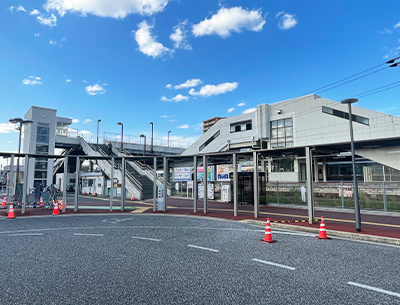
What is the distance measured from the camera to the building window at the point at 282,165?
116ft

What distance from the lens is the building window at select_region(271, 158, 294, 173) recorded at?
3541cm

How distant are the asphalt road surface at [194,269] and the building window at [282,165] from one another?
27.3 m

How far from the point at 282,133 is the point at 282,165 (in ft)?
15.1

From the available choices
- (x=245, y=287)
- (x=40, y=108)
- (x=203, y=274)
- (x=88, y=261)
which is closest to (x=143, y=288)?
(x=203, y=274)

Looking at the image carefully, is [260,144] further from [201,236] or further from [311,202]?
[201,236]

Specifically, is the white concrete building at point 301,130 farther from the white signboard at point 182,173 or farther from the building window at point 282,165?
the white signboard at point 182,173

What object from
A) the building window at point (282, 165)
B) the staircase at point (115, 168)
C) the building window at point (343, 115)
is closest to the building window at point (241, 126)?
the building window at point (282, 165)

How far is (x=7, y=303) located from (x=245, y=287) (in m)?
3.98

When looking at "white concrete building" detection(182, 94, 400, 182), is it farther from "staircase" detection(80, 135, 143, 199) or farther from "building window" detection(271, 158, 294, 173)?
"staircase" detection(80, 135, 143, 199)

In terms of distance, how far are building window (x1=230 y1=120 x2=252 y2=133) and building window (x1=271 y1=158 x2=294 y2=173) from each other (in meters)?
6.97

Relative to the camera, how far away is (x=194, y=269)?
18.9 feet

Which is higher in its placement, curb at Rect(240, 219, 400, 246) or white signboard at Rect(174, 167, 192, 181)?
white signboard at Rect(174, 167, 192, 181)

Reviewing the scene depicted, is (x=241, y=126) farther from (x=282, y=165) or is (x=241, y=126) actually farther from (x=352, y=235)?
(x=352, y=235)

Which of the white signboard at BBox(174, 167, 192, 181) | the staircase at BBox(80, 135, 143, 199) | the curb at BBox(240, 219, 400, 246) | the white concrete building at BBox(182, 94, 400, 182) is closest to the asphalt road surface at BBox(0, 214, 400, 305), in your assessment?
the curb at BBox(240, 219, 400, 246)
